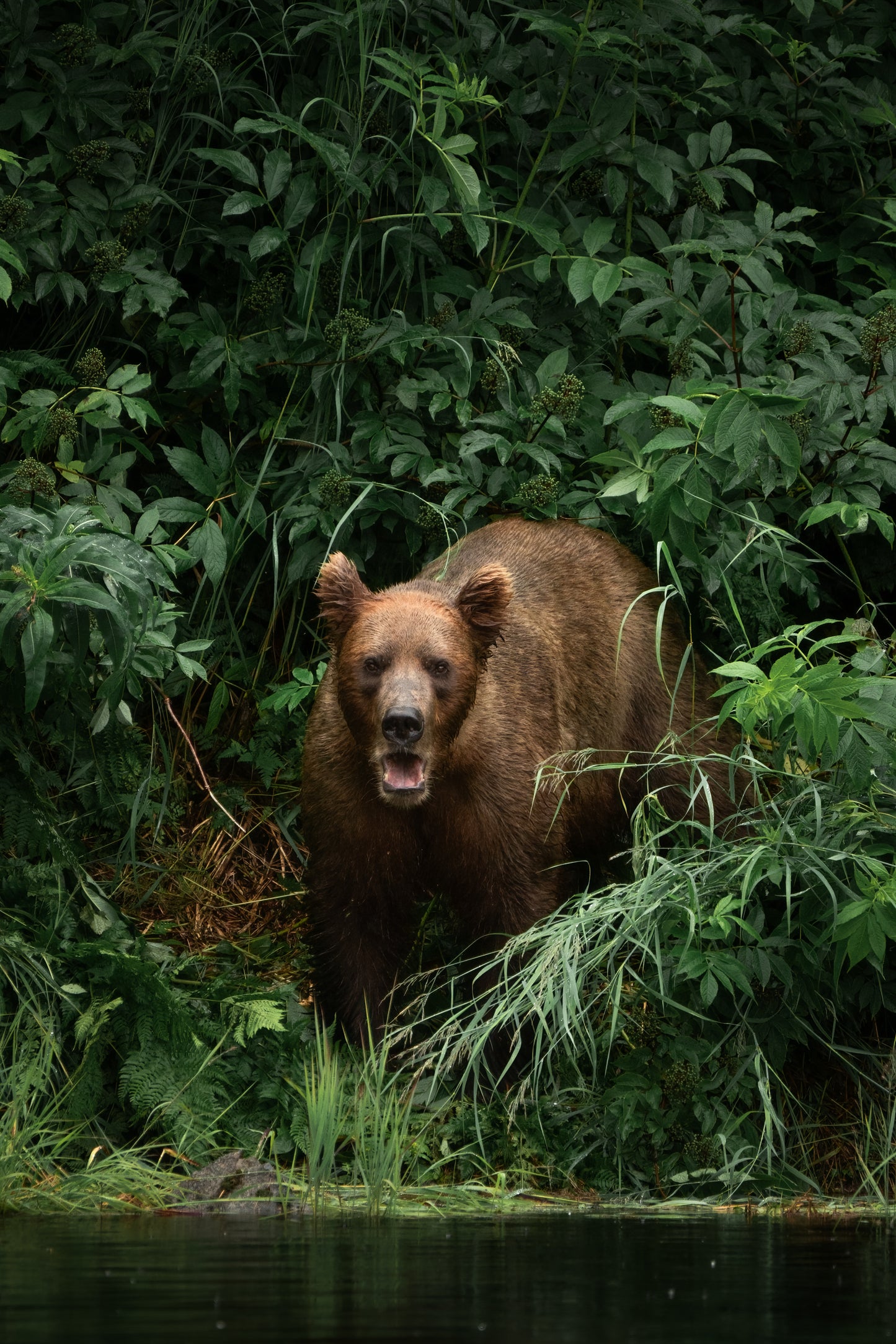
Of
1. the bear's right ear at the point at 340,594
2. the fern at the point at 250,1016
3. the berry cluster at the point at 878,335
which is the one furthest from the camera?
the berry cluster at the point at 878,335

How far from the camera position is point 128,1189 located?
17.1ft

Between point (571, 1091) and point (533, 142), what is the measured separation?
4073 mm

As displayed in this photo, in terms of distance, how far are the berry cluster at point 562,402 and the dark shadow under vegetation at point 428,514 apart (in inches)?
0.7

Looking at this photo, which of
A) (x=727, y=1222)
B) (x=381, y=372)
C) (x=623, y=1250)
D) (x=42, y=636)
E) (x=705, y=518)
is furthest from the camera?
(x=381, y=372)

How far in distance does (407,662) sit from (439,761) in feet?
1.18

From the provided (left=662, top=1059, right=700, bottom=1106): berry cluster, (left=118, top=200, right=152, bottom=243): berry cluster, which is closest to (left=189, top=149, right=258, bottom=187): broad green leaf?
(left=118, top=200, right=152, bottom=243): berry cluster

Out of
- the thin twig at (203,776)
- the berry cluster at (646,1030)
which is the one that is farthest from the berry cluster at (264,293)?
the berry cluster at (646,1030)

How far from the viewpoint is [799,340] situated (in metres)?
7.08

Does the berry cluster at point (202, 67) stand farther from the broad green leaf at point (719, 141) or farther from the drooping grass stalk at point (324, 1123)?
the drooping grass stalk at point (324, 1123)

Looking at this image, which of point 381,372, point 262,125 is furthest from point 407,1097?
point 262,125

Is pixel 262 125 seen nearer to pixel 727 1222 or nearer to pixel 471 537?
pixel 471 537

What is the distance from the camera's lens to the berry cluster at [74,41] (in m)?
7.22

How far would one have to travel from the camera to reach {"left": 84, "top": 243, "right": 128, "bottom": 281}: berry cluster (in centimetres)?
719

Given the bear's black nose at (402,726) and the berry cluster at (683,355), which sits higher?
the berry cluster at (683,355)
